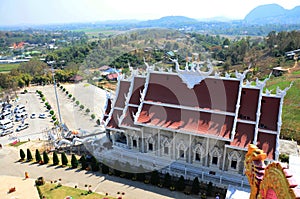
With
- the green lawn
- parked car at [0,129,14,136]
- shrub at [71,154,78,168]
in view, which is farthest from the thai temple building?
parked car at [0,129,14,136]

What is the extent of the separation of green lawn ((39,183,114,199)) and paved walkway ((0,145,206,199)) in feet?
2.19

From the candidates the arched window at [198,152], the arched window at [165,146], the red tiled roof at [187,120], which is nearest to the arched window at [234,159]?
the red tiled roof at [187,120]

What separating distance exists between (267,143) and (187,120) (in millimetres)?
6613

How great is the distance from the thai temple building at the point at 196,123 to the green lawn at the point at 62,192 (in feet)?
15.4

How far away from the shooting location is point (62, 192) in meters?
20.9

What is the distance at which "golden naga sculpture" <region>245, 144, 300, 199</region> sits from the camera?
6508mm

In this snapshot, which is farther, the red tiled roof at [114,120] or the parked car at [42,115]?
the parked car at [42,115]

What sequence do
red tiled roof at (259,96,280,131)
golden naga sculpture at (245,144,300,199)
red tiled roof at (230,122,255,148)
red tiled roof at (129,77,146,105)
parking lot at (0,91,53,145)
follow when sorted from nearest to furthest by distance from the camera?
golden naga sculpture at (245,144,300,199), red tiled roof at (230,122,255,148), red tiled roof at (259,96,280,131), red tiled roof at (129,77,146,105), parking lot at (0,91,53,145)

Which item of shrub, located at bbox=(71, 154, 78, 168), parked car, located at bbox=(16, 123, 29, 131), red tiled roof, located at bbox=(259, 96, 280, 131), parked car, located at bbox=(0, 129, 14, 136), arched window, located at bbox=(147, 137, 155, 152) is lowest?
parked car, located at bbox=(0, 129, 14, 136)

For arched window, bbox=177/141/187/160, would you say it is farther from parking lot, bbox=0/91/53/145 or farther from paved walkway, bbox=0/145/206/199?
parking lot, bbox=0/91/53/145

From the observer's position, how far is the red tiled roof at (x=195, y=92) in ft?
68.0

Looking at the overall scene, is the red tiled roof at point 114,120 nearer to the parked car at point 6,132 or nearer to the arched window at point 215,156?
the arched window at point 215,156

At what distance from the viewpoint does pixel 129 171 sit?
2262 cm

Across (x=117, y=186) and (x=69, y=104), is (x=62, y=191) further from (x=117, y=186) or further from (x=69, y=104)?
(x=69, y=104)
